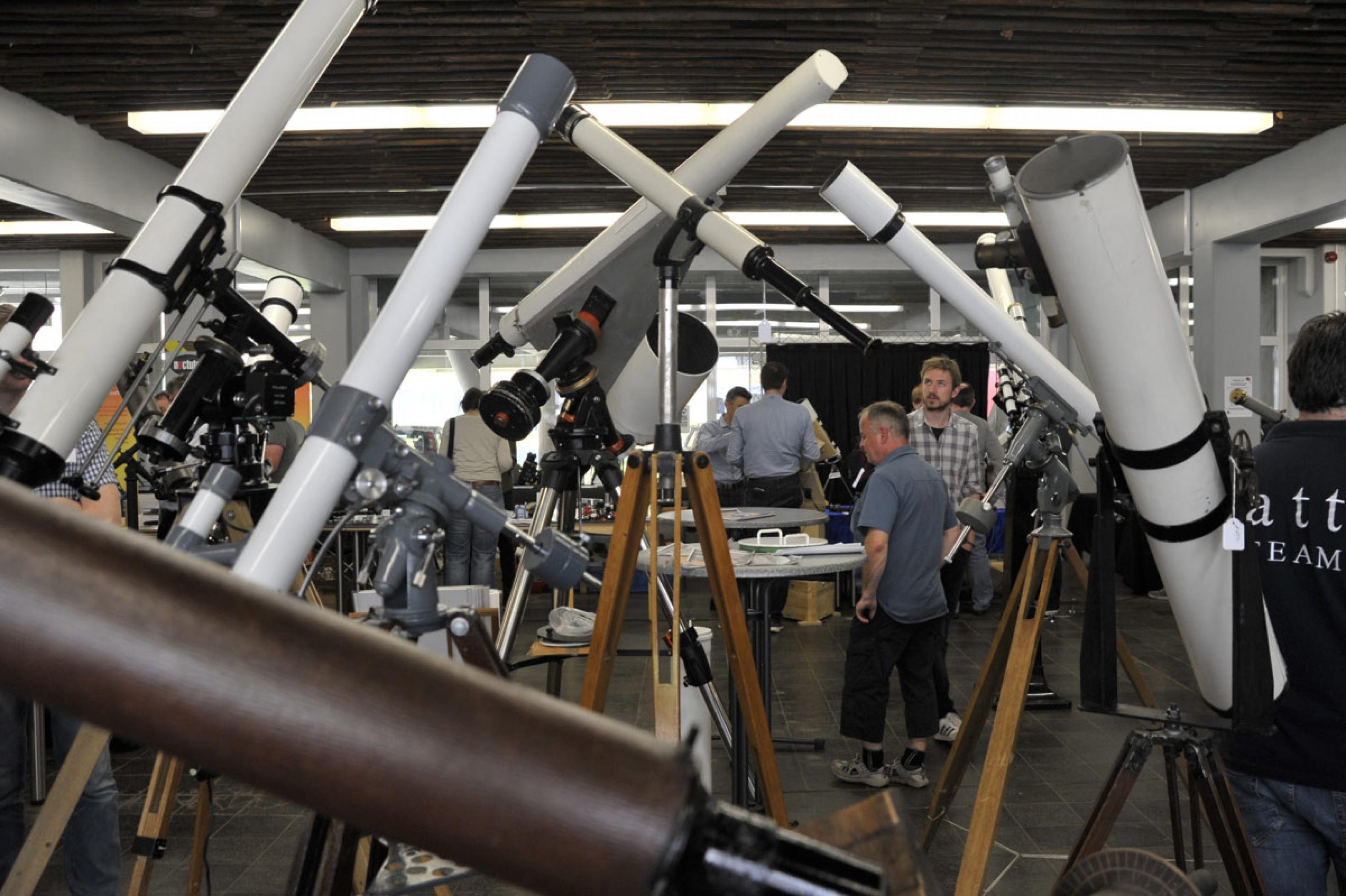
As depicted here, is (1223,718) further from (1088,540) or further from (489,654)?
(1088,540)

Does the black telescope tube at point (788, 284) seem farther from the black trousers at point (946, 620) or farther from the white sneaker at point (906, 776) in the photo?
the white sneaker at point (906, 776)

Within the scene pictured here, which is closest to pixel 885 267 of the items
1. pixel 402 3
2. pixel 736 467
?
pixel 736 467

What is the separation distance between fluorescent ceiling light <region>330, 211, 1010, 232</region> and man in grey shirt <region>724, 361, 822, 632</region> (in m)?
3.02

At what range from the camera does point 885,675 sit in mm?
3979

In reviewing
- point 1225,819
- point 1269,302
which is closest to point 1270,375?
point 1269,302

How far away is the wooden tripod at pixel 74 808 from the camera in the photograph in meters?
1.99

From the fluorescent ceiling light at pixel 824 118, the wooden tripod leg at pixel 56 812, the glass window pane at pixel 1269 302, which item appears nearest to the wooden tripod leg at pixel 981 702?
the wooden tripod leg at pixel 56 812

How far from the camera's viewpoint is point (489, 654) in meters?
1.17

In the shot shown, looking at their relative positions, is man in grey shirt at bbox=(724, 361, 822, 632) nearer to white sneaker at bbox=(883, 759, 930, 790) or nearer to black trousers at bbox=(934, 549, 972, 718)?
black trousers at bbox=(934, 549, 972, 718)

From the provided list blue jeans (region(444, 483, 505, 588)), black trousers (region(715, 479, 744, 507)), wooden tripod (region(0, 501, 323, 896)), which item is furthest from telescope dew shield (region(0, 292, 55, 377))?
black trousers (region(715, 479, 744, 507))

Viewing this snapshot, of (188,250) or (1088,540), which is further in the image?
(1088,540)

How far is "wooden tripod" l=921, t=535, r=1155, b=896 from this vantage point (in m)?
2.36

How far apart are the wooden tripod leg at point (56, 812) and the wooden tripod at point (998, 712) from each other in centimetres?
193

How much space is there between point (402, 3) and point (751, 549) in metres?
3.16
